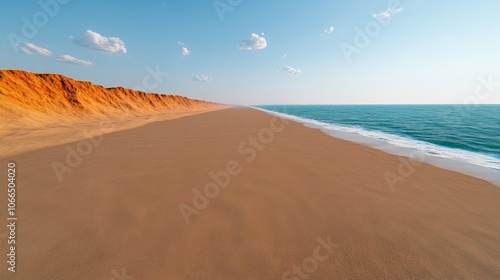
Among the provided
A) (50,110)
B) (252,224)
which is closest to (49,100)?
(50,110)

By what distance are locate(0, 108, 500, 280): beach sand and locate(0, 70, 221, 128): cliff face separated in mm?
15810

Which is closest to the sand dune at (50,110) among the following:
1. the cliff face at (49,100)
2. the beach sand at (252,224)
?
the cliff face at (49,100)

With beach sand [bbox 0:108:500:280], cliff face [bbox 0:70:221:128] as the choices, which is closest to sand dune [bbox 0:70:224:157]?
cliff face [bbox 0:70:221:128]

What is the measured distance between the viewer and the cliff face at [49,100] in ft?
51.1

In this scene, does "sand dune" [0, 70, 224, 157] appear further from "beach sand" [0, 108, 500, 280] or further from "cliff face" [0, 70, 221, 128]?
"beach sand" [0, 108, 500, 280]

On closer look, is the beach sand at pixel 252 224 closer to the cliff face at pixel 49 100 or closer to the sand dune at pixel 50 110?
the sand dune at pixel 50 110

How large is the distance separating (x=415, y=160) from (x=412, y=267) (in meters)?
6.53

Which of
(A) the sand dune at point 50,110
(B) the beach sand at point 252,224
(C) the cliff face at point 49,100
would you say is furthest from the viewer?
(C) the cliff face at point 49,100

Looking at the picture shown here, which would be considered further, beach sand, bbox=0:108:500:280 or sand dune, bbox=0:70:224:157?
sand dune, bbox=0:70:224:157

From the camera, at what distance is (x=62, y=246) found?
2.60m

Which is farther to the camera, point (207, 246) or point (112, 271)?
point (207, 246)

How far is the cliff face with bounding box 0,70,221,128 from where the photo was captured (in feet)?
51.1

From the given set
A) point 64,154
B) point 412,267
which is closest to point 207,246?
point 412,267

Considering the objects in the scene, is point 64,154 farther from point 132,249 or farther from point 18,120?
point 18,120
